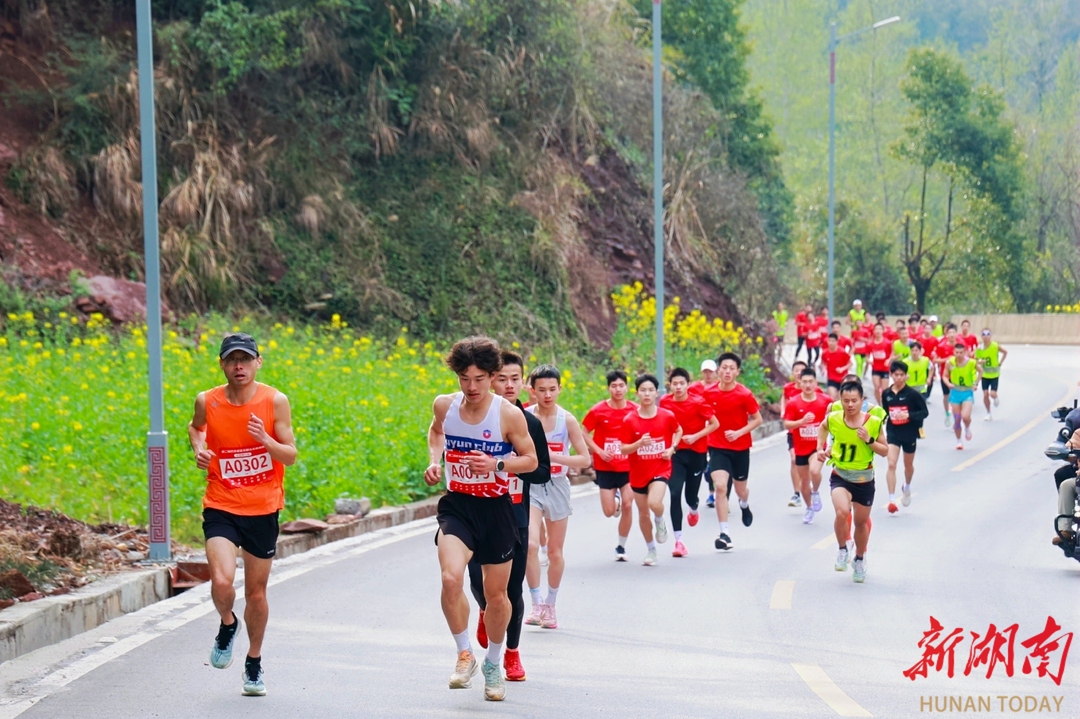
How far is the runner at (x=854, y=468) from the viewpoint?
11.9 metres

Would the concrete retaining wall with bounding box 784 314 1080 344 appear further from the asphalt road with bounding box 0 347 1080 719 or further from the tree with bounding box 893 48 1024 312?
the asphalt road with bounding box 0 347 1080 719

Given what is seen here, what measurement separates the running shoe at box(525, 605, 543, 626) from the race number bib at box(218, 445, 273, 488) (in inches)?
104

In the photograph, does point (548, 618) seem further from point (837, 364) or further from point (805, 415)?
point (837, 364)

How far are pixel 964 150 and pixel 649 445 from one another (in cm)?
5376

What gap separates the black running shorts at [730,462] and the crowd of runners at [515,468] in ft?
0.05

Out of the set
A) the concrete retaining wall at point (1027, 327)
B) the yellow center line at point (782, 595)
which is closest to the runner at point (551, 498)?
the yellow center line at point (782, 595)

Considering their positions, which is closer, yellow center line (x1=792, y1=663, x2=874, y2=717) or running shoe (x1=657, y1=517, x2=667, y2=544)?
yellow center line (x1=792, y1=663, x2=874, y2=717)

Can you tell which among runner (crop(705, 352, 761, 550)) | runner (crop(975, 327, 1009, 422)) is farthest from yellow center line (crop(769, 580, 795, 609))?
runner (crop(975, 327, 1009, 422))

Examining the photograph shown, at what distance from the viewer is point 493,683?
754cm

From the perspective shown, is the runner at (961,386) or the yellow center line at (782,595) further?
the runner at (961,386)

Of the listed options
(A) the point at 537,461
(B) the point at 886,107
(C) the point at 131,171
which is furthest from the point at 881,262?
(A) the point at 537,461

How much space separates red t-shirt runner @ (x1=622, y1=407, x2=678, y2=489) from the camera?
40.2 ft

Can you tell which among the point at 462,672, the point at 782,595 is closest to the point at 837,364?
the point at 782,595

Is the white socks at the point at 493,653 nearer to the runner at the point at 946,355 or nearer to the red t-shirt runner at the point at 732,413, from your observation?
the red t-shirt runner at the point at 732,413
